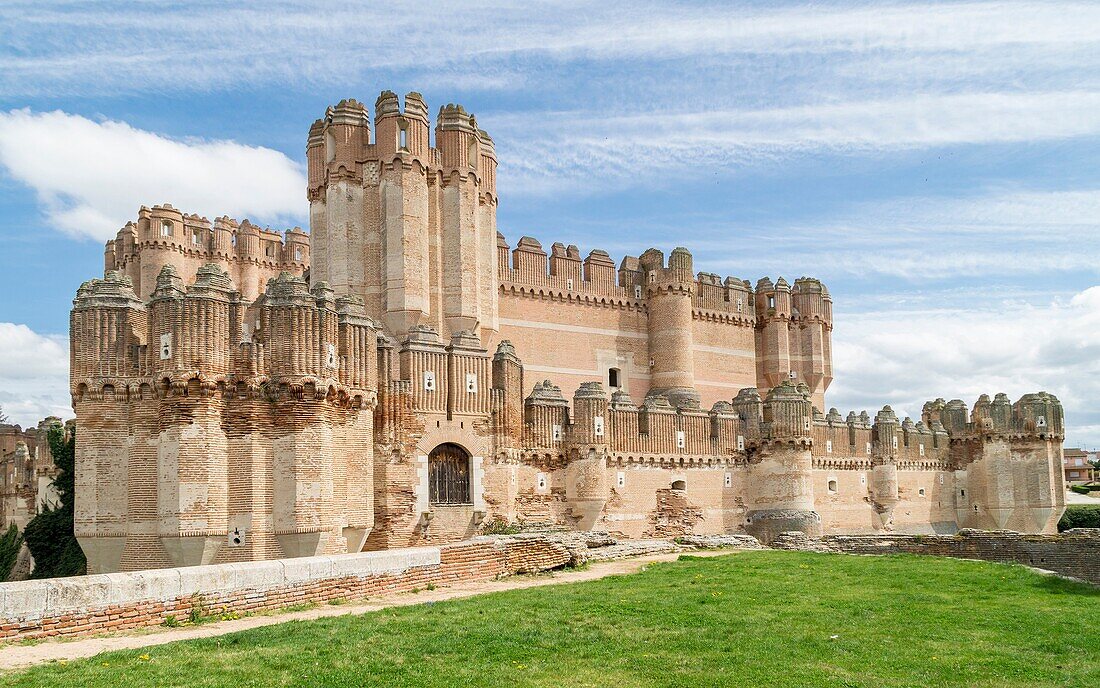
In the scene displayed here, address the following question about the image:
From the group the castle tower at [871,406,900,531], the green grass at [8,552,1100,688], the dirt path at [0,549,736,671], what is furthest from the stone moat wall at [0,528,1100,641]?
the castle tower at [871,406,900,531]

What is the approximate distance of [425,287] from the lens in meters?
33.9

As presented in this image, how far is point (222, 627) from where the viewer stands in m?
13.9

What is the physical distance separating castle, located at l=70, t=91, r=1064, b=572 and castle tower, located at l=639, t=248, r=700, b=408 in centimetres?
12

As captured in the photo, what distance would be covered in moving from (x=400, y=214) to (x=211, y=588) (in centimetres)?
2067

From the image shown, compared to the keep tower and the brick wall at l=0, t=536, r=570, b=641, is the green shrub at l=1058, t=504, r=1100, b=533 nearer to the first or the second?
the keep tower

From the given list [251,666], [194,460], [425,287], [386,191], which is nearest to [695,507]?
[425,287]

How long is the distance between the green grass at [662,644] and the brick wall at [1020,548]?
11307 mm

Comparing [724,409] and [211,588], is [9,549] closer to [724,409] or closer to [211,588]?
[724,409]

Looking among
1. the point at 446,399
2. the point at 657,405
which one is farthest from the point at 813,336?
the point at 446,399

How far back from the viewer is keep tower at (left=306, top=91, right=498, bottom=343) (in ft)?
111

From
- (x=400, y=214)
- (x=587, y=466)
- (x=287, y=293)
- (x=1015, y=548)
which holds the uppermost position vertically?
(x=400, y=214)

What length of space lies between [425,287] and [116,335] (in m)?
14.4

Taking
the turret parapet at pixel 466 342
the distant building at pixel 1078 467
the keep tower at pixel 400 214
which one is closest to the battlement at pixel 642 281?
the keep tower at pixel 400 214

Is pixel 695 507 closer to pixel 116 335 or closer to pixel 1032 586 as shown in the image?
pixel 1032 586
